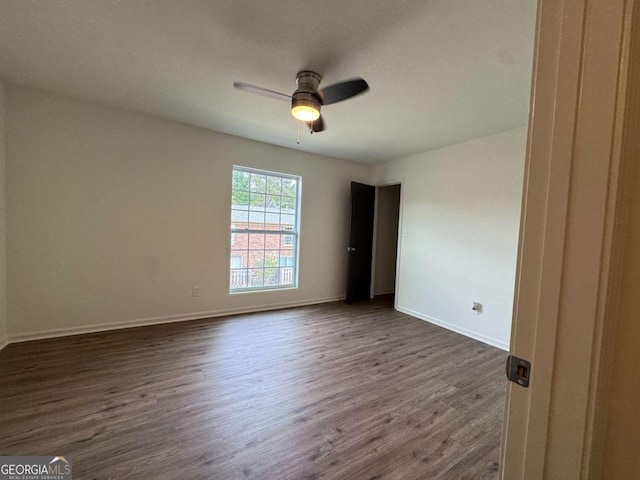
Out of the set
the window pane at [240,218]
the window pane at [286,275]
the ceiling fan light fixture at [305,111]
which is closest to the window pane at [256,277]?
the window pane at [286,275]

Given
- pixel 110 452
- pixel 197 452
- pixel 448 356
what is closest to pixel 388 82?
pixel 448 356

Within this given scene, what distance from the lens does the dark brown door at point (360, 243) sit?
4809mm

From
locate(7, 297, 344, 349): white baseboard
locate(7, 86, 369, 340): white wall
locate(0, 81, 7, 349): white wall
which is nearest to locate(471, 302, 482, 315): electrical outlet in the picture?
locate(7, 297, 344, 349): white baseboard

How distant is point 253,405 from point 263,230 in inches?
105

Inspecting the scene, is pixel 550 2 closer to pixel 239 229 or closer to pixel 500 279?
pixel 500 279

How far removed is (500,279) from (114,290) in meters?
4.48

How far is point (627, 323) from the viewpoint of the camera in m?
0.55

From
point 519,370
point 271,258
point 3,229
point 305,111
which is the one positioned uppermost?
point 305,111

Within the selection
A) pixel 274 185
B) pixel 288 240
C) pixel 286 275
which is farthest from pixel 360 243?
pixel 274 185

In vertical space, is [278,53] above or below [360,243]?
above

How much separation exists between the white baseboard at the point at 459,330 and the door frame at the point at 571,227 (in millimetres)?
3161

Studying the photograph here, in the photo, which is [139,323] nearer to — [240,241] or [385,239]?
[240,241]

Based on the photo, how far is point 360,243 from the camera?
4961 millimetres

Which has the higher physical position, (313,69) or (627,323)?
(313,69)
